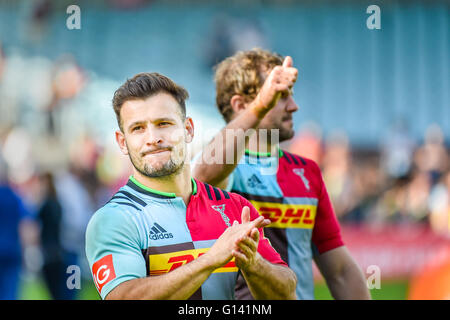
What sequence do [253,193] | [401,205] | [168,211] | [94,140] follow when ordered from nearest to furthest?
[168,211], [253,193], [401,205], [94,140]

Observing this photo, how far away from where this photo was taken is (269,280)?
1882mm

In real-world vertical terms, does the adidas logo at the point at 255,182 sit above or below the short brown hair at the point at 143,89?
below

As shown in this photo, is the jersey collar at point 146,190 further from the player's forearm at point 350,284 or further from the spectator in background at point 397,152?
the spectator in background at point 397,152

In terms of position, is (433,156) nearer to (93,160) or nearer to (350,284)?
(93,160)

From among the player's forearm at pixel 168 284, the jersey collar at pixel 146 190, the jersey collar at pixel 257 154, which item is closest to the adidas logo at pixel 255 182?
the jersey collar at pixel 257 154

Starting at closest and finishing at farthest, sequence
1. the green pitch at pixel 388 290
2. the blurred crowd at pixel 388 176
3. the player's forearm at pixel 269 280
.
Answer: the player's forearm at pixel 269 280 < the green pitch at pixel 388 290 < the blurred crowd at pixel 388 176

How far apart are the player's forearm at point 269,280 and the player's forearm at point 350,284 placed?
111cm

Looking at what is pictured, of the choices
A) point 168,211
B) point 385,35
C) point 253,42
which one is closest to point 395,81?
point 385,35

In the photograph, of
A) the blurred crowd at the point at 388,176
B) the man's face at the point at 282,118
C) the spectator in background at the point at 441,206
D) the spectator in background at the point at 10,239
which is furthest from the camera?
the blurred crowd at the point at 388,176

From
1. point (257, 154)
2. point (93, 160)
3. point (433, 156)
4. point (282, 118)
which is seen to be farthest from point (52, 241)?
point (433, 156)

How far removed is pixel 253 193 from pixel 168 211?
3.15 ft

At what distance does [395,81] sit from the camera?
36.6ft

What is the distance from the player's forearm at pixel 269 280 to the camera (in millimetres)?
1849

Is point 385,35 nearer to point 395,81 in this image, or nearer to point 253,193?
point 395,81
